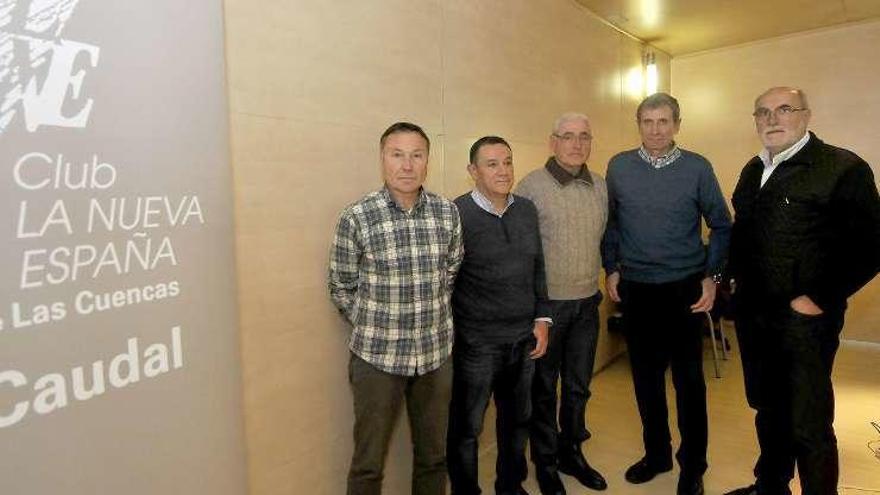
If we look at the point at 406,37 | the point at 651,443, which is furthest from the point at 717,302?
the point at 406,37

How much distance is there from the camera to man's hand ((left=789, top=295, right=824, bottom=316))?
184cm

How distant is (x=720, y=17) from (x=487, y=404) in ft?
11.0

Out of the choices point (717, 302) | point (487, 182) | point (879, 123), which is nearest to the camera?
point (487, 182)

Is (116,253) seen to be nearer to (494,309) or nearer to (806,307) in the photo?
(494,309)

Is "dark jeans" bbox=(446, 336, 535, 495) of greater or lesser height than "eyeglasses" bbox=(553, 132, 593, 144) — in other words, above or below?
below

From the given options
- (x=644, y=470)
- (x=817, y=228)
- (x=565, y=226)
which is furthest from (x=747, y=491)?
(x=565, y=226)

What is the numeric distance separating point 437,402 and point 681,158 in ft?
4.64

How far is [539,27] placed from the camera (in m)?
3.09

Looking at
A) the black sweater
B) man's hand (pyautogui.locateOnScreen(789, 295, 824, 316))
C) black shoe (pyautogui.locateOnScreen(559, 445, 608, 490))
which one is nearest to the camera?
man's hand (pyautogui.locateOnScreen(789, 295, 824, 316))

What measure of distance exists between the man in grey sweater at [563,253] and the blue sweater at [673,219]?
156 millimetres

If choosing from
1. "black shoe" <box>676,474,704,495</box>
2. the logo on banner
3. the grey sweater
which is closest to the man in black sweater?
the grey sweater

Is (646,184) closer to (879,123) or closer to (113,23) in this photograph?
(113,23)

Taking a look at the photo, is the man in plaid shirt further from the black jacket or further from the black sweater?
the black jacket

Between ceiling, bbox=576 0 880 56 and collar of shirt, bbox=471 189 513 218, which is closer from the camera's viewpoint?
collar of shirt, bbox=471 189 513 218
